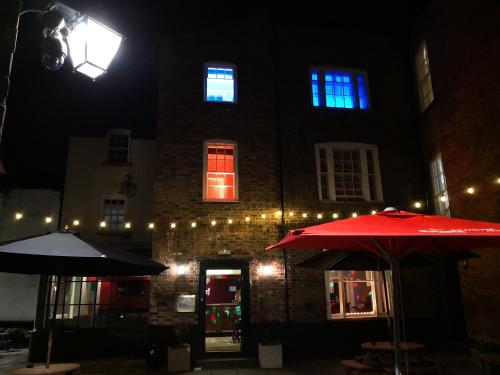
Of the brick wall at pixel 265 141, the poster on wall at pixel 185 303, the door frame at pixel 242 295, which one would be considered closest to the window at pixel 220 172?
the brick wall at pixel 265 141

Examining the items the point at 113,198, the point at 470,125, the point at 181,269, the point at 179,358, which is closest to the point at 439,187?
the point at 470,125

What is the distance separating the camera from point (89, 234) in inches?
524

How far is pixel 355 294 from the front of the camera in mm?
11109

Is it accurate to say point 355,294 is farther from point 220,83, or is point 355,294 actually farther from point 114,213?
point 114,213

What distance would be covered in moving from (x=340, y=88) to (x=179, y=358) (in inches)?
356

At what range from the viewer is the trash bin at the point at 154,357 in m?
9.55

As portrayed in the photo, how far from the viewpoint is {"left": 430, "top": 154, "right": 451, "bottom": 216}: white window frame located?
10.9 meters

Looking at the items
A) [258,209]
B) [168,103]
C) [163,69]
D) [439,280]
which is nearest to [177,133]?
[168,103]

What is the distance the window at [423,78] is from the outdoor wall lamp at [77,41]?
1034 centimetres

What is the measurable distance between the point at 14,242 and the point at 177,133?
6.82 meters

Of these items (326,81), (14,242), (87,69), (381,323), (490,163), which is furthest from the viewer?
(326,81)

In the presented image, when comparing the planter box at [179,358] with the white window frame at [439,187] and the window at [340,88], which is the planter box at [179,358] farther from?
the window at [340,88]

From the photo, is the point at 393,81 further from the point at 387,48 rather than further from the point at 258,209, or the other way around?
the point at 258,209

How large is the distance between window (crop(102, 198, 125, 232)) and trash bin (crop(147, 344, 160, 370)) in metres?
5.05
